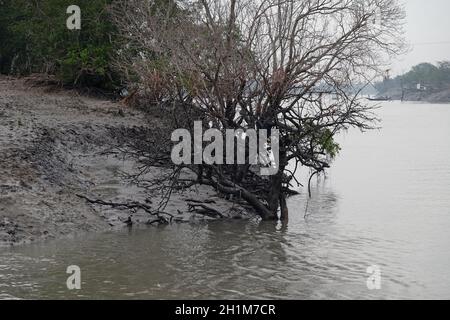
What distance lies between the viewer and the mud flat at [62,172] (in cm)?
1201

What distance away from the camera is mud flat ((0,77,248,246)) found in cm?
1201

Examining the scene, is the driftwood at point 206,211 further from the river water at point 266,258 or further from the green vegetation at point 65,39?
the green vegetation at point 65,39

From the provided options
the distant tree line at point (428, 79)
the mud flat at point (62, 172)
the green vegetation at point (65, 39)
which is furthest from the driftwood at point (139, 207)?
the distant tree line at point (428, 79)

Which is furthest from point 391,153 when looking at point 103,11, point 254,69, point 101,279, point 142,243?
point 101,279

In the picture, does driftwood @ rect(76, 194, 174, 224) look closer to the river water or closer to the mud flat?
the mud flat

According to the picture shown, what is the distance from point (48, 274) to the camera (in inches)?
380

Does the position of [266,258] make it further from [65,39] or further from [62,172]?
[65,39]

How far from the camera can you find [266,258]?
36.2 feet

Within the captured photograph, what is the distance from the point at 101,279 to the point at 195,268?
4.93ft

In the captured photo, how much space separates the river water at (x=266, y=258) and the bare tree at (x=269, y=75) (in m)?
1.45

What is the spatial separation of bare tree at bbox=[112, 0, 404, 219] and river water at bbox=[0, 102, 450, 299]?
4.74ft

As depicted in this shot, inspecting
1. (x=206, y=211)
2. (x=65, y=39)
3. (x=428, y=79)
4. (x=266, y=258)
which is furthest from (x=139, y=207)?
(x=428, y=79)

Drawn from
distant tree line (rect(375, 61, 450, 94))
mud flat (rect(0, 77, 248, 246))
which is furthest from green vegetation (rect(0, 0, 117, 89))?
distant tree line (rect(375, 61, 450, 94))

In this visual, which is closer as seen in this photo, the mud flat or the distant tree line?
the mud flat
